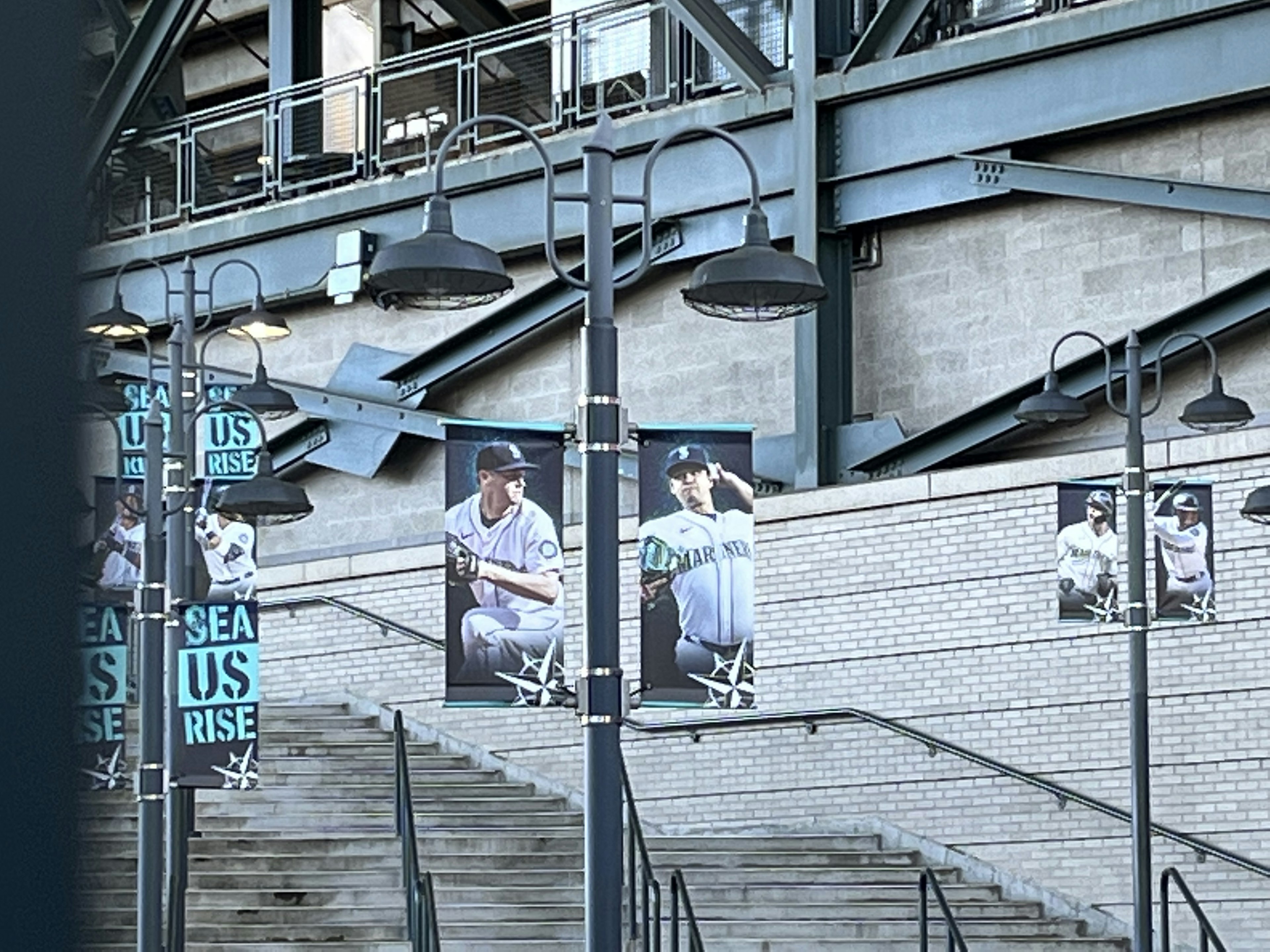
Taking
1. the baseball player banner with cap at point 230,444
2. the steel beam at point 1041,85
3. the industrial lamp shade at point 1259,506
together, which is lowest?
the industrial lamp shade at point 1259,506

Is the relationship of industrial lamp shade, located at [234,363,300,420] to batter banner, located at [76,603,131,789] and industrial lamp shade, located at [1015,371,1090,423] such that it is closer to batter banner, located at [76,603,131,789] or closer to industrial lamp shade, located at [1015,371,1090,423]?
batter banner, located at [76,603,131,789]

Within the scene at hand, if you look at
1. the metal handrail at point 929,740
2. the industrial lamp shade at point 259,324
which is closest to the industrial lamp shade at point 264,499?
the industrial lamp shade at point 259,324

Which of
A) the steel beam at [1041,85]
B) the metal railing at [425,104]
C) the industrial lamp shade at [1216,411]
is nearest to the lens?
the industrial lamp shade at [1216,411]

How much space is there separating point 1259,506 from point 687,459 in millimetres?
6561

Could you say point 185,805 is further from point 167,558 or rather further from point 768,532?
point 768,532

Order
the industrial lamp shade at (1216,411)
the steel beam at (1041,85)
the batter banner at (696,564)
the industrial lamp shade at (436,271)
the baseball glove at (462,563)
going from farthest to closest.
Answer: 1. the steel beam at (1041,85)
2. the industrial lamp shade at (1216,411)
3. the batter banner at (696,564)
4. the baseball glove at (462,563)
5. the industrial lamp shade at (436,271)

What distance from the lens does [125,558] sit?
656 inches

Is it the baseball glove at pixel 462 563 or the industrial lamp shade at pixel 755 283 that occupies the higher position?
the industrial lamp shade at pixel 755 283

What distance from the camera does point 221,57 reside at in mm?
34875

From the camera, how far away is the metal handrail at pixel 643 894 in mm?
15273

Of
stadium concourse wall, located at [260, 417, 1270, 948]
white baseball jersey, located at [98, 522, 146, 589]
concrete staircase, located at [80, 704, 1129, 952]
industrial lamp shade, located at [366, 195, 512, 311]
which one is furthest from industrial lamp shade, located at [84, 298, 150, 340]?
stadium concourse wall, located at [260, 417, 1270, 948]

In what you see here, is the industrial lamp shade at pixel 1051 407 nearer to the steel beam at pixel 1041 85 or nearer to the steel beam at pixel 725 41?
the steel beam at pixel 1041 85

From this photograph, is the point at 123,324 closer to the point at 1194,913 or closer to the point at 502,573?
the point at 502,573

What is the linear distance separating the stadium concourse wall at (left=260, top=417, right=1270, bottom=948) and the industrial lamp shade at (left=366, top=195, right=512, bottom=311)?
10.3 meters
